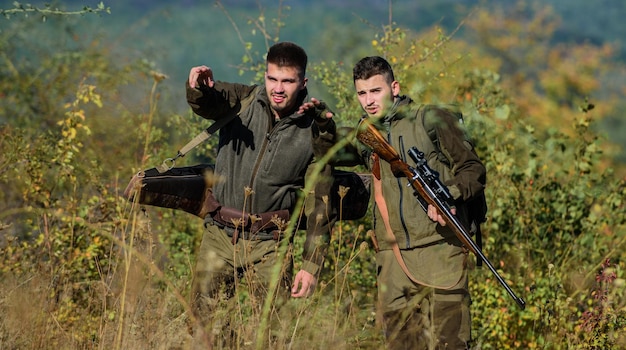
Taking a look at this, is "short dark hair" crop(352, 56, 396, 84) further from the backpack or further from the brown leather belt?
the brown leather belt

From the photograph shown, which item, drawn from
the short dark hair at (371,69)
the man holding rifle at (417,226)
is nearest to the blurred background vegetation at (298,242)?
the man holding rifle at (417,226)

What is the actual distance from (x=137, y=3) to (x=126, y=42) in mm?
63711

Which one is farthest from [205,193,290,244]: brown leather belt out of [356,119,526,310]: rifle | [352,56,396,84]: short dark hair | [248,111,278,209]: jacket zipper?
[352,56,396,84]: short dark hair

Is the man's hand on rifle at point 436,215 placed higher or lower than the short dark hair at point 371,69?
lower

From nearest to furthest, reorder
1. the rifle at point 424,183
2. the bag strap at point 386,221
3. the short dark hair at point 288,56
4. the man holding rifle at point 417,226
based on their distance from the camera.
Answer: the rifle at point 424,183, the man holding rifle at point 417,226, the bag strap at point 386,221, the short dark hair at point 288,56

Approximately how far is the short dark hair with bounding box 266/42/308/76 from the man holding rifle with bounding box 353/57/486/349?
398 mm

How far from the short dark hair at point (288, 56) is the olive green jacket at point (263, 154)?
0.19 meters

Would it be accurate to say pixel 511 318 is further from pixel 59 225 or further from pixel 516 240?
pixel 59 225

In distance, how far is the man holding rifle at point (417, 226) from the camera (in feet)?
14.7

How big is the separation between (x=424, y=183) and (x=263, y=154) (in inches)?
41.5

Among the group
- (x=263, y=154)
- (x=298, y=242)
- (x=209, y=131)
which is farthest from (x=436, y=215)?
(x=298, y=242)

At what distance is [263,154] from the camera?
4984 mm

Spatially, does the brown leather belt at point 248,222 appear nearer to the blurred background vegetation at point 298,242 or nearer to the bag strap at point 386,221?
the blurred background vegetation at point 298,242

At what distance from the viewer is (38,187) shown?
6.43 meters
